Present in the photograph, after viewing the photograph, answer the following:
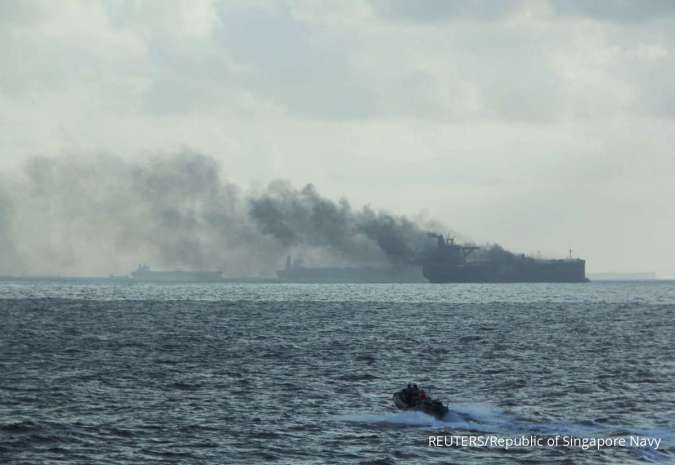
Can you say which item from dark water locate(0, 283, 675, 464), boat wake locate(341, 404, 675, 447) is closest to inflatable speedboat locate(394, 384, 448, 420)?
boat wake locate(341, 404, 675, 447)

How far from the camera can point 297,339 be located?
9081cm

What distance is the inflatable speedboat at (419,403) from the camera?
1752 inches

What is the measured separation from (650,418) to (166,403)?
23850mm

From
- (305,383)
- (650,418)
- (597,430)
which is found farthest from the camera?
(305,383)

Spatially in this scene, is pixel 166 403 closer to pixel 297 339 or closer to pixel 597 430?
pixel 597 430

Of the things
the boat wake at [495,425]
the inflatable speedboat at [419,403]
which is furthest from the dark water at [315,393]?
the inflatable speedboat at [419,403]

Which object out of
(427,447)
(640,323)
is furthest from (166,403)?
(640,323)

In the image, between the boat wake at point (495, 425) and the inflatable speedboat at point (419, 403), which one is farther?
the inflatable speedboat at point (419, 403)

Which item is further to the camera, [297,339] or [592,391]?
[297,339]

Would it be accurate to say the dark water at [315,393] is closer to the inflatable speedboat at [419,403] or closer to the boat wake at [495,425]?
the boat wake at [495,425]

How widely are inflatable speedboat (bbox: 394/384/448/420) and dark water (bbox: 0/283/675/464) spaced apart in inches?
23.1

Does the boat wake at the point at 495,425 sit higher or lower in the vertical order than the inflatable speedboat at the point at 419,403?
lower

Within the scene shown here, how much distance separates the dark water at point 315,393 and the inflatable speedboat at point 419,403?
1.93 feet

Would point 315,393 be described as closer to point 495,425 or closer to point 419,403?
point 419,403
